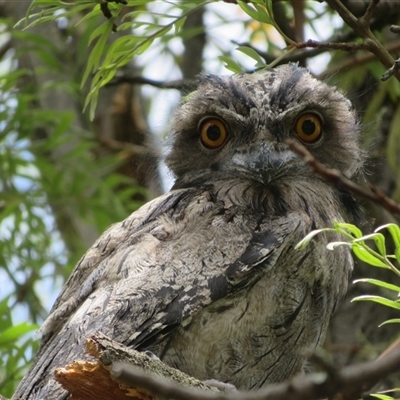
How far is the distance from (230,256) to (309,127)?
0.73 m

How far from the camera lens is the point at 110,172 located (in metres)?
5.48

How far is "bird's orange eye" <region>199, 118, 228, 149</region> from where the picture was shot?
298 cm

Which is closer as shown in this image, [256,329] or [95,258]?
[256,329]

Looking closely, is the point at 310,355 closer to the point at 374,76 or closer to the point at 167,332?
the point at 167,332

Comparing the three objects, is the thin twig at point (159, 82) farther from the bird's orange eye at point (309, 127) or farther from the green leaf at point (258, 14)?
the green leaf at point (258, 14)

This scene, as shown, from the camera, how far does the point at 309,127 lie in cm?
298

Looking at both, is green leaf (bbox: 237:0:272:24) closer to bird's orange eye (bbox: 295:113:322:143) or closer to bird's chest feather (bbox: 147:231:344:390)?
bird's orange eye (bbox: 295:113:322:143)

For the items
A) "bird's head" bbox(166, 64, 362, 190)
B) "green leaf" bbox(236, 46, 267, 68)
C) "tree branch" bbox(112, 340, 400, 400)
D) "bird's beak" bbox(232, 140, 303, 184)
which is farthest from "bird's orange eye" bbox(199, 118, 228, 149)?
"tree branch" bbox(112, 340, 400, 400)

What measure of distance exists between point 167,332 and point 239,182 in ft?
2.46

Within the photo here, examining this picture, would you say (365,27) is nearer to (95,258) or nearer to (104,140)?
(95,258)

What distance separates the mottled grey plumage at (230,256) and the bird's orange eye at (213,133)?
0.01 meters

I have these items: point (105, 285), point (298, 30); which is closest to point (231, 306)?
A: point (105, 285)

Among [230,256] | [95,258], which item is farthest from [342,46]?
[95,258]

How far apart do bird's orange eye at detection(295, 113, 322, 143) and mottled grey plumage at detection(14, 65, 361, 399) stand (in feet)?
0.04
